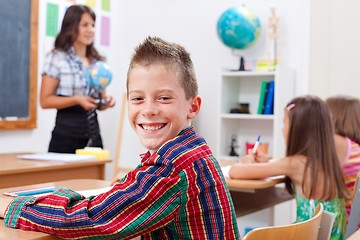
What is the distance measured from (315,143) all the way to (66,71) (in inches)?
62.5

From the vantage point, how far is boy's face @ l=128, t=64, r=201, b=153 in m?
1.29

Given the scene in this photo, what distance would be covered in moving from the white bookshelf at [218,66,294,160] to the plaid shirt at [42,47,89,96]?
5.37ft

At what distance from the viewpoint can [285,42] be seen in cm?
475

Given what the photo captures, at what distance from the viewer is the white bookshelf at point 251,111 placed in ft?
14.7

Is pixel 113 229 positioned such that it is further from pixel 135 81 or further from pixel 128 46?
pixel 128 46

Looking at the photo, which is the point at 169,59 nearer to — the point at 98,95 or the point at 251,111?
the point at 98,95

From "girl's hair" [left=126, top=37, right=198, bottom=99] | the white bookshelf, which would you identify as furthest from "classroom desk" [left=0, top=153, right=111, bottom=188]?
the white bookshelf

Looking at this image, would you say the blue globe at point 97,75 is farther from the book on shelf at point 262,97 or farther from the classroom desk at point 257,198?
the book on shelf at point 262,97

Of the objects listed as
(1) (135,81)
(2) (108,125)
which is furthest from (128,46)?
(1) (135,81)

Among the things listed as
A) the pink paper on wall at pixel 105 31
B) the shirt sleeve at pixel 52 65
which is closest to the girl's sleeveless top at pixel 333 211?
the shirt sleeve at pixel 52 65

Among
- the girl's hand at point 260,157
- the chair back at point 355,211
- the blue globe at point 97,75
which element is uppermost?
the blue globe at point 97,75

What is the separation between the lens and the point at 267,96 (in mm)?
4590

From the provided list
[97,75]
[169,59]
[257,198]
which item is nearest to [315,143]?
[257,198]

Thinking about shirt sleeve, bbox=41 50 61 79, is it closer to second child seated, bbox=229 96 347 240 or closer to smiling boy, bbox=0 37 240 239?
second child seated, bbox=229 96 347 240
